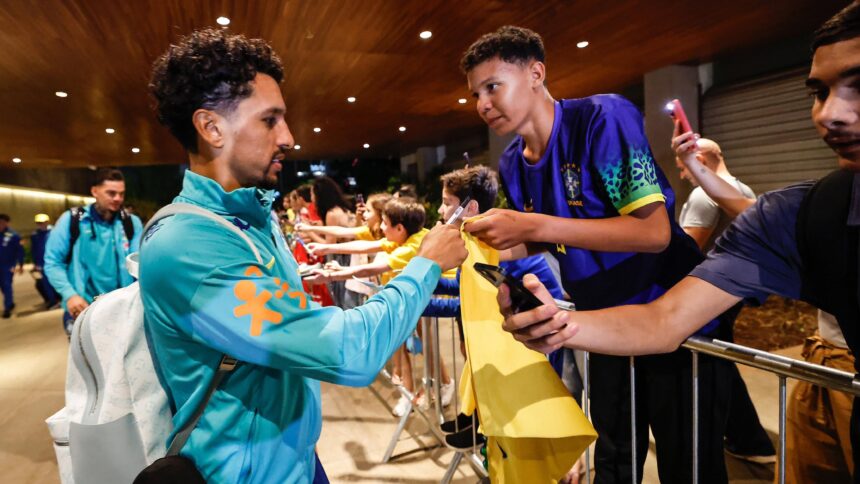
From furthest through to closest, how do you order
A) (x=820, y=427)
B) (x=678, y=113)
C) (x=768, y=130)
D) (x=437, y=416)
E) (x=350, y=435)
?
(x=768, y=130) < (x=350, y=435) < (x=437, y=416) < (x=678, y=113) < (x=820, y=427)

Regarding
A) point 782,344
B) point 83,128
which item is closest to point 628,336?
point 782,344

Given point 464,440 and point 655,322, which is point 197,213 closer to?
point 655,322

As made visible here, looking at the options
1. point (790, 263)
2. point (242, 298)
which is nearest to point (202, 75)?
point (242, 298)

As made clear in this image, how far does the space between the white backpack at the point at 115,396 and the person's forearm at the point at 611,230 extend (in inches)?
35.4

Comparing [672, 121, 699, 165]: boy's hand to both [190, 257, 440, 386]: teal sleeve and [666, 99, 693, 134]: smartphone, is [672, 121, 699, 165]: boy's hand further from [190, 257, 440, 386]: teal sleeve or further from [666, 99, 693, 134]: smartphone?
[190, 257, 440, 386]: teal sleeve

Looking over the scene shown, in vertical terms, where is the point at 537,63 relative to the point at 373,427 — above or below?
above

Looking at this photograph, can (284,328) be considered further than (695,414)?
No

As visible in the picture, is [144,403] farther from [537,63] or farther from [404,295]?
[537,63]

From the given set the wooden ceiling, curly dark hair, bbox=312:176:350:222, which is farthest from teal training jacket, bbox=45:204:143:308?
the wooden ceiling

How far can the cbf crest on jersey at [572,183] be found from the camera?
1.75 metres

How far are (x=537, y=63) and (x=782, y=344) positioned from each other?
5.57 m

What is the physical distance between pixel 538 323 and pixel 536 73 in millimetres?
1127

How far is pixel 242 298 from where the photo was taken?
1.07 m

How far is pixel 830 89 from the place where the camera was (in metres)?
1.14
